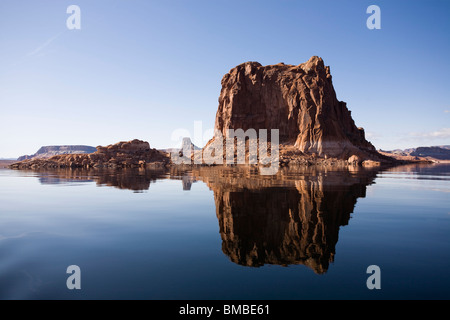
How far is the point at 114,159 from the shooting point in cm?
9344

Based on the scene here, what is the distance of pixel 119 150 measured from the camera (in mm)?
102500

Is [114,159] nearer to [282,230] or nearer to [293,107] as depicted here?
[293,107]

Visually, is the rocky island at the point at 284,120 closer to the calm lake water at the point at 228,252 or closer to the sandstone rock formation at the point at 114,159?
the sandstone rock formation at the point at 114,159

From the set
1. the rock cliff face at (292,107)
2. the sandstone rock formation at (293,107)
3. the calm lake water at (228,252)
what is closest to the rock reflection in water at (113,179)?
the calm lake water at (228,252)

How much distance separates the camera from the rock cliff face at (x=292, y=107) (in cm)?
9525

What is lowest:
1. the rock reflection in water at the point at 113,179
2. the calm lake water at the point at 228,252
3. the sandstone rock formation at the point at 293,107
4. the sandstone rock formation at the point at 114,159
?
the calm lake water at the point at 228,252

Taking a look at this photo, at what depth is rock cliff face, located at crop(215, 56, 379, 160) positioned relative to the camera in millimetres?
95250

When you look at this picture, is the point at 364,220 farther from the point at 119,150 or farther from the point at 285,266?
the point at 119,150

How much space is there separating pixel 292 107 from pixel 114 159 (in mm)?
68672

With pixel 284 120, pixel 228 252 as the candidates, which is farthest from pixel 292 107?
pixel 228 252

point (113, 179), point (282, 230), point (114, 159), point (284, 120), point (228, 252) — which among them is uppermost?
point (284, 120)

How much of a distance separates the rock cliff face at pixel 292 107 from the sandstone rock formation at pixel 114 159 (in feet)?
101

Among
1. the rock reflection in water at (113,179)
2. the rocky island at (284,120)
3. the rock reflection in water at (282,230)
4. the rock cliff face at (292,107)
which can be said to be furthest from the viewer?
the rock cliff face at (292,107)
